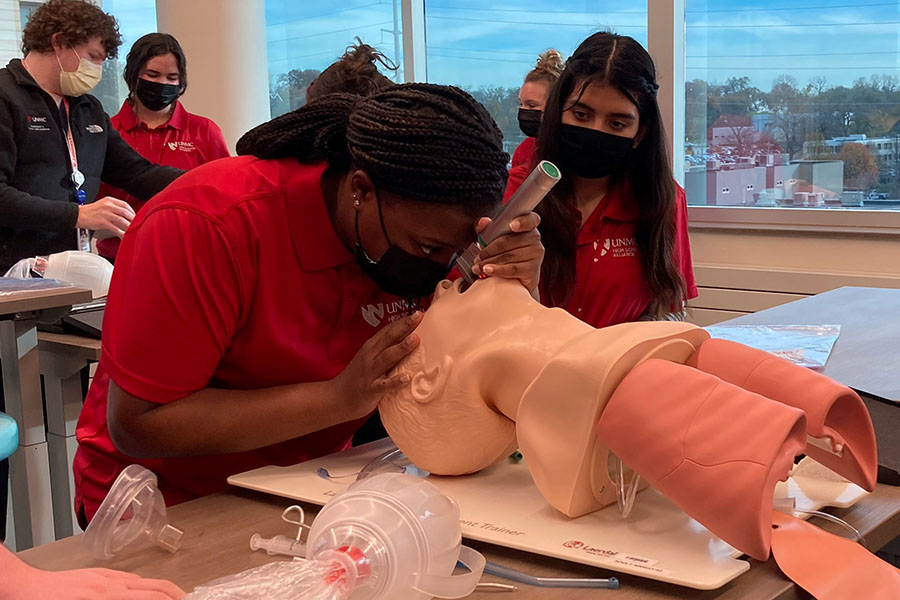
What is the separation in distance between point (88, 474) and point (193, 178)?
0.46 metres

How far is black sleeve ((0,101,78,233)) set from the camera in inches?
108

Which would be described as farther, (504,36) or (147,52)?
(504,36)

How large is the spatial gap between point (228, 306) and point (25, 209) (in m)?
1.96

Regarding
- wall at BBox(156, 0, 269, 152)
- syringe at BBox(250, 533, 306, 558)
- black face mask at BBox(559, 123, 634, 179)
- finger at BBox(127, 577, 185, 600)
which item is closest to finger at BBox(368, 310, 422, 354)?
syringe at BBox(250, 533, 306, 558)

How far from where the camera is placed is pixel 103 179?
3.23 m

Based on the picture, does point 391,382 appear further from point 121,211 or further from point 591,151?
point 121,211

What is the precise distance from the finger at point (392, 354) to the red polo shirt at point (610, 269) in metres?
0.98

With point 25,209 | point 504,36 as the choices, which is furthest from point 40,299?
point 504,36

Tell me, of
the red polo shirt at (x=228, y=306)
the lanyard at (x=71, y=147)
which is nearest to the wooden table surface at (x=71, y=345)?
the lanyard at (x=71, y=147)

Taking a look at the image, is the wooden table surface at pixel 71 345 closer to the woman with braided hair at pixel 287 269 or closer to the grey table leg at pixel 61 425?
the grey table leg at pixel 61 425

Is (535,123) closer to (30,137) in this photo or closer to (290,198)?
(30,137)

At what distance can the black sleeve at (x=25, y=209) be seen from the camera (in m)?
2.75

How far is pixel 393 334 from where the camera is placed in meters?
1.10

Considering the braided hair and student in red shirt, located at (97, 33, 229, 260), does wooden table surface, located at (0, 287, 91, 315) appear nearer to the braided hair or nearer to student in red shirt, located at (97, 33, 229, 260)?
student in red shirt, located at (97, 33, 229, 260)
